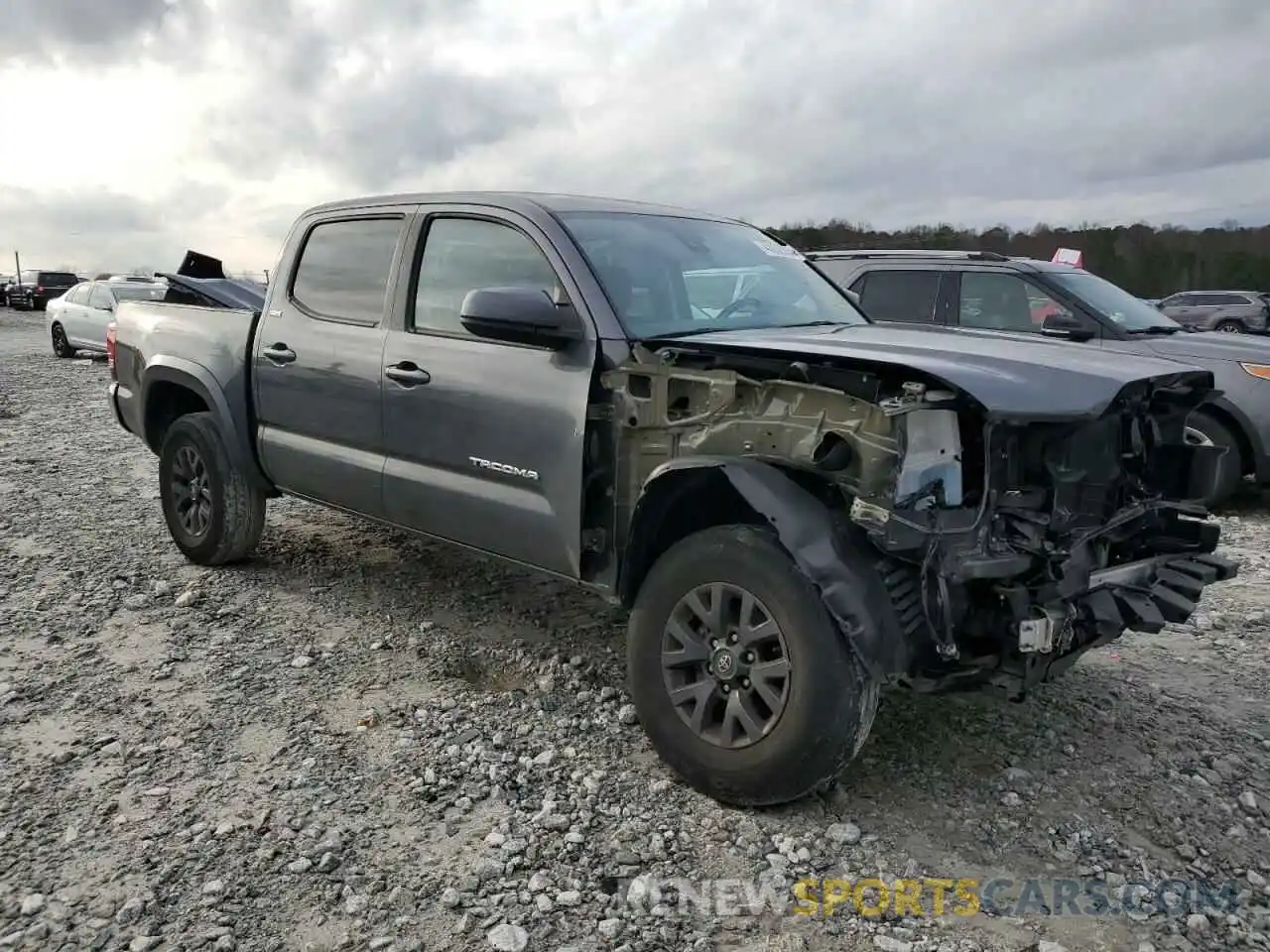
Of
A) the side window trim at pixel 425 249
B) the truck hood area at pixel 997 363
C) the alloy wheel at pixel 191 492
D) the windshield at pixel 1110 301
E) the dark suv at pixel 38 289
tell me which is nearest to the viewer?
the truck hood area at pixel 997 363

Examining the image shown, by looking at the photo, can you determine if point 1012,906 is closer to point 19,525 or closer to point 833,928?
point 833,928

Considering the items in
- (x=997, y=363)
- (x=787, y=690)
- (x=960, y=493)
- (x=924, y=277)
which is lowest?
(x=787, y=690)

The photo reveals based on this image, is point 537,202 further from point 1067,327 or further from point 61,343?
point 61,343

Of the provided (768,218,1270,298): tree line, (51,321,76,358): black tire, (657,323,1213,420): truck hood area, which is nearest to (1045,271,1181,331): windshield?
(657,323,1213,420): truck hood area

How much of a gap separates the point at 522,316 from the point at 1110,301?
6.04 meters

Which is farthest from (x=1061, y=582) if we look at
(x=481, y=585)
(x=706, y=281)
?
(x=481, y=585)

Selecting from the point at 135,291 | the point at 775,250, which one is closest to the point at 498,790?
the point at 775,250

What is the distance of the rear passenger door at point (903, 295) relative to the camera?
8.20 meters

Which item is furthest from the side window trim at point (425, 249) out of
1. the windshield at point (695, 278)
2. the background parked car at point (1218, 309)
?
the background parked car at point (1218, 309)

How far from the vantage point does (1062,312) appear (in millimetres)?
7723

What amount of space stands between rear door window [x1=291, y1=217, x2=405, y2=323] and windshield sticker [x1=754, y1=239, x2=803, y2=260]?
5.33 ft

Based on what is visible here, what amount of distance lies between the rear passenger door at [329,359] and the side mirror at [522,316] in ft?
3.21

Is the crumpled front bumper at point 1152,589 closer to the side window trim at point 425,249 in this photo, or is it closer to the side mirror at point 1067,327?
the side window trim at point 425,249

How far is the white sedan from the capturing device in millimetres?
19250
